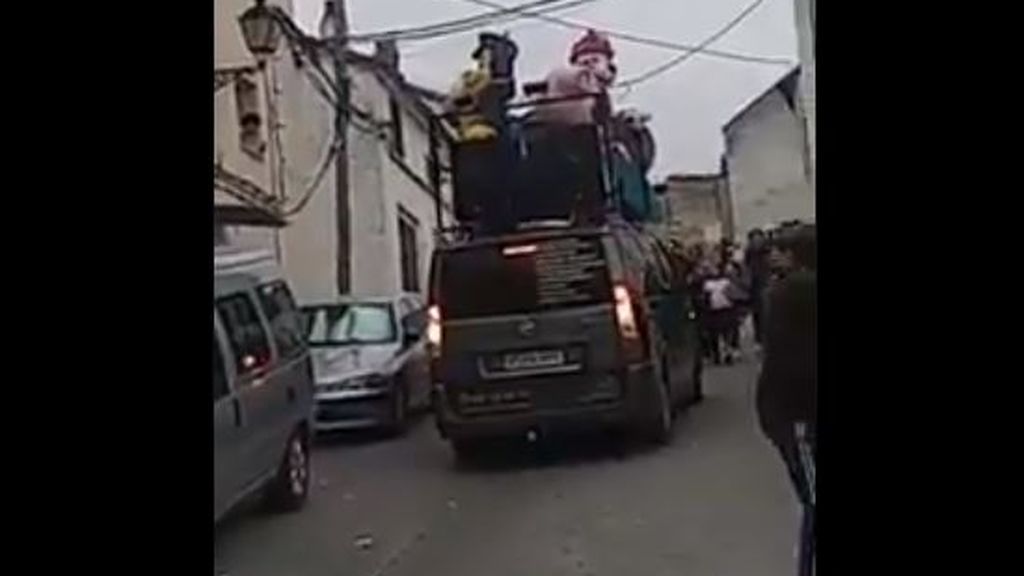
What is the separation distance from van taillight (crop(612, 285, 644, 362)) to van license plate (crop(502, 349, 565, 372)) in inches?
4.1

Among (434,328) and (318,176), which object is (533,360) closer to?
(434,328)

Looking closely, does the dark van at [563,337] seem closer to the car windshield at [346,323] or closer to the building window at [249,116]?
the car windshield at [346,323]

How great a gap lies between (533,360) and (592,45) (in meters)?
0.47

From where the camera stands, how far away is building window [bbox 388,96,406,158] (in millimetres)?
2172

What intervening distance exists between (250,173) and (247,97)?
11 cm

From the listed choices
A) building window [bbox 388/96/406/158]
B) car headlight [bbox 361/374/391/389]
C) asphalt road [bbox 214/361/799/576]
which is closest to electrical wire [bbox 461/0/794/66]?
building window [bbox 388/96/406/158]

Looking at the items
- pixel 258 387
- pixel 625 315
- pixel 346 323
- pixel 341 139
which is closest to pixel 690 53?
pixel 625 315

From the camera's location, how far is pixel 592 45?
2.10 metres

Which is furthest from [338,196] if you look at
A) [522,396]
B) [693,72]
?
→ [693,72]

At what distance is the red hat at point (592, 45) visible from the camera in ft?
6.88

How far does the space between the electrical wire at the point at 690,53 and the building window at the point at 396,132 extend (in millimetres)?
318

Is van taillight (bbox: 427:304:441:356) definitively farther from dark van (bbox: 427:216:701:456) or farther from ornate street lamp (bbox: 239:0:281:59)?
ornate street lamp (bbox: 239:0:281:59)
